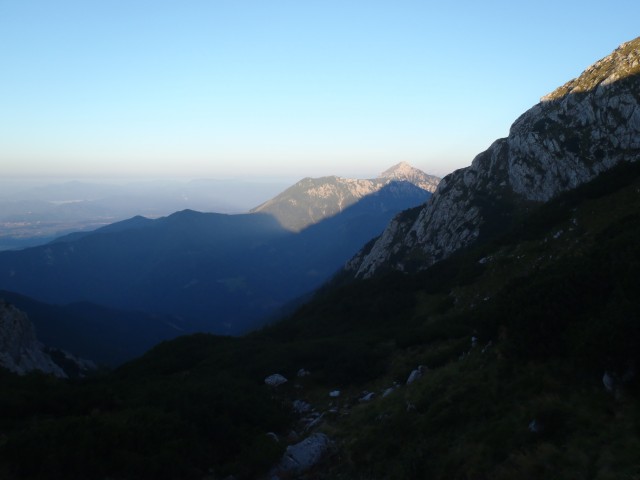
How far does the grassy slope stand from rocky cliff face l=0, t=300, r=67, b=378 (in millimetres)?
45630

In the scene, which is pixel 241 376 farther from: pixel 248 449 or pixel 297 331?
pixel 297 331

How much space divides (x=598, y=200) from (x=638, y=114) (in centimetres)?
2696

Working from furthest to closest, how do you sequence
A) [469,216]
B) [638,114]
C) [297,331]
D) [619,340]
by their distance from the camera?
[469,216] < [638,114] < [297,331] < [619,340]

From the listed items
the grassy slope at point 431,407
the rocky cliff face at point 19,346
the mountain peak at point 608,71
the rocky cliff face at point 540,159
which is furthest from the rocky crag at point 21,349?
the mountain peak at point 608,71

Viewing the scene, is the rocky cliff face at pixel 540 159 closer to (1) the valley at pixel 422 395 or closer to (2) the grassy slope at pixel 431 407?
(1) the valley at pixel 422 395

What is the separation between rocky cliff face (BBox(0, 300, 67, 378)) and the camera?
2354 inches

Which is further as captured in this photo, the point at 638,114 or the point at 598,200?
the point at 638,114

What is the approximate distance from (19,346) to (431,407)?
72.0 m

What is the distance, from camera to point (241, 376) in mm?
25516

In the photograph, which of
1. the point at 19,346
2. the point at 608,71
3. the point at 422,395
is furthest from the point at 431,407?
the point at 19,346

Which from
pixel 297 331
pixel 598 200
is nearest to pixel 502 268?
pixel 598 200

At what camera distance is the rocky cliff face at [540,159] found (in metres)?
55.3

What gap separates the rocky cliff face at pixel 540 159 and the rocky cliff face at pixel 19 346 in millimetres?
57669

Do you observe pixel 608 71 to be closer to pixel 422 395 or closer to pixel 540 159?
pixel 540 159
